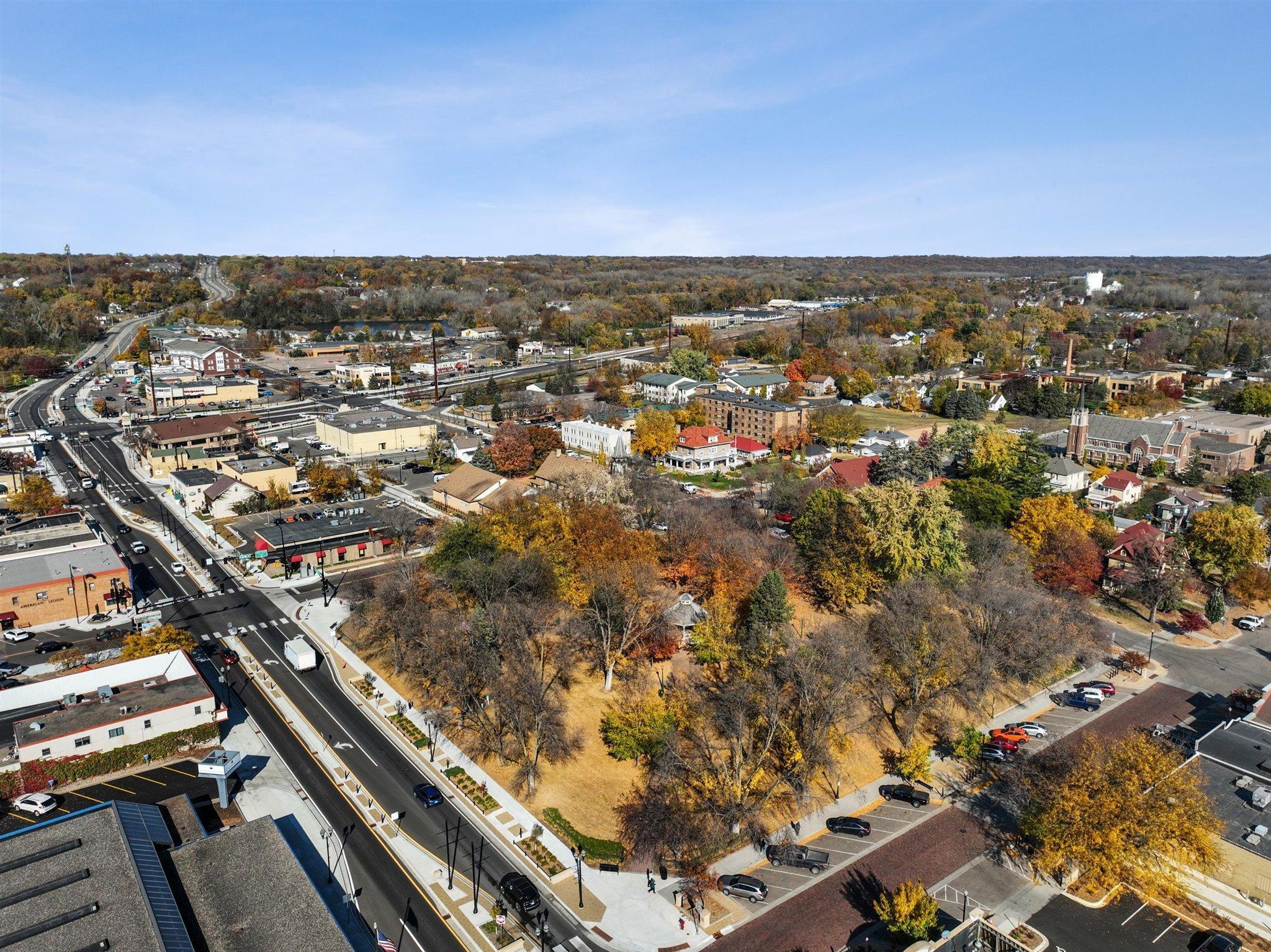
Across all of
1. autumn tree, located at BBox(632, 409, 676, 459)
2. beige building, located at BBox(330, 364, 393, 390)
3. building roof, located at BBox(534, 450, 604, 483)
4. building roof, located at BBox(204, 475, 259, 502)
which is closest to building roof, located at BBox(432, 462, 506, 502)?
building roof, located at BBox(534, 450, 604, 483)

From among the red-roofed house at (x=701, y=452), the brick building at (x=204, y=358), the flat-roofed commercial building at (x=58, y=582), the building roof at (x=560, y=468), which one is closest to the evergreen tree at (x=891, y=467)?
the red-roofed house at (x=701, y=452)

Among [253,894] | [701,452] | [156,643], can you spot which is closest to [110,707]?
[156,643]

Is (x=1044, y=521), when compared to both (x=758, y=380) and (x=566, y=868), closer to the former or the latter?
→ (x=566, y=868)

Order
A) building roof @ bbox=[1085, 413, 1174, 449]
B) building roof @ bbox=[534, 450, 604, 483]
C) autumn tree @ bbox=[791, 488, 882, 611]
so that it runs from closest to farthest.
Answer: autumn tree @ bbox=[791, 488, 882, 611]
building roof @ bbox=[534, 450, 604, 483]
building roof @ bbox=[1085, 413, 1174, 449]

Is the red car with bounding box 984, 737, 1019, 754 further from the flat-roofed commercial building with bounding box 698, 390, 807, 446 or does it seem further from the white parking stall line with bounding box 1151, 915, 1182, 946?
the flat-roofed commercial building with bounding box 698, 390, 807, 446

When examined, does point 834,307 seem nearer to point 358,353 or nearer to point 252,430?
point 358,353

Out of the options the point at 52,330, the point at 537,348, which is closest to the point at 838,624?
the point at 537,348

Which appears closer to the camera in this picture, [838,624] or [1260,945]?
[1260,945]
